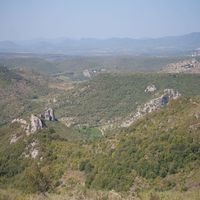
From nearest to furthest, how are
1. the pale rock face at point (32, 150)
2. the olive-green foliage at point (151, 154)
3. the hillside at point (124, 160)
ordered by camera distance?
the hillside at point (124, 160)
the olive-green foliage at point (151, 154)
the pale rock face at point (32, 150)

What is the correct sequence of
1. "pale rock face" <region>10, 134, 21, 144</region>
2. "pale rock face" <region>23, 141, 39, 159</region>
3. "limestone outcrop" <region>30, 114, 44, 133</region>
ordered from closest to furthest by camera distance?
"pale rock face" <region>23, 141, 39, 159</region>, "limestone outcrop" <region>30, 114, 44, 133</region>, "pale rock face" <region>10, 134, 21, 144</region>

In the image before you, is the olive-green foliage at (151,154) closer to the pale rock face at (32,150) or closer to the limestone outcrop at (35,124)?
the pale rock face at (32,150)

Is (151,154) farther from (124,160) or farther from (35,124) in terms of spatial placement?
(35,124)

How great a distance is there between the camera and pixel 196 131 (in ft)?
224

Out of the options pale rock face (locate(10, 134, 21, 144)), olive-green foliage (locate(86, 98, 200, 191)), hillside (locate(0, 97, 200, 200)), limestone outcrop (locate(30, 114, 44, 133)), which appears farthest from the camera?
pale rock face (locate(10, 134, 21, 144))

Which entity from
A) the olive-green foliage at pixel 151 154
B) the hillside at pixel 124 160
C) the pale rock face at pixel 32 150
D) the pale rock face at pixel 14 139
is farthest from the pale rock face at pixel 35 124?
the olive-green foliage at pixel 151 154

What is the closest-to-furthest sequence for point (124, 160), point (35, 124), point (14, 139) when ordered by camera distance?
point (124, 160) < point (14, 139) < point (35, 124)

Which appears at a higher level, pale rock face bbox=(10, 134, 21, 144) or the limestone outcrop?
the limestone outcrop

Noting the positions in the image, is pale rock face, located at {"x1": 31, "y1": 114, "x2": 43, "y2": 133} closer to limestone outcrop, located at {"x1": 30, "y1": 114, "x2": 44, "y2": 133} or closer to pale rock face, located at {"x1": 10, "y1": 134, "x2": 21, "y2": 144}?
limestone outcrop, located at {"x1": 30, "y1": 114, "x2": 44, "y2": 133}

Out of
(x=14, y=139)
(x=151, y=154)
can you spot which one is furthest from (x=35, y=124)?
(x=151, y=154)

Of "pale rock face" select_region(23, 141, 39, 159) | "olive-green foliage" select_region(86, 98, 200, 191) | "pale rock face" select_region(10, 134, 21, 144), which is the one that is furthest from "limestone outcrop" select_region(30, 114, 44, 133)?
→ "olive-green foliage" select_region(86, 98, 200, 191)

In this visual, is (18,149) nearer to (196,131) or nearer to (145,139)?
(145,139)

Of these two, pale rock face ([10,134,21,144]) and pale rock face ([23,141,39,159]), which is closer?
pale rock face ([23,141,39,159])

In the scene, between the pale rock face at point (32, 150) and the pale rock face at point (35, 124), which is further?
the pale rock face at point (35, 124)
